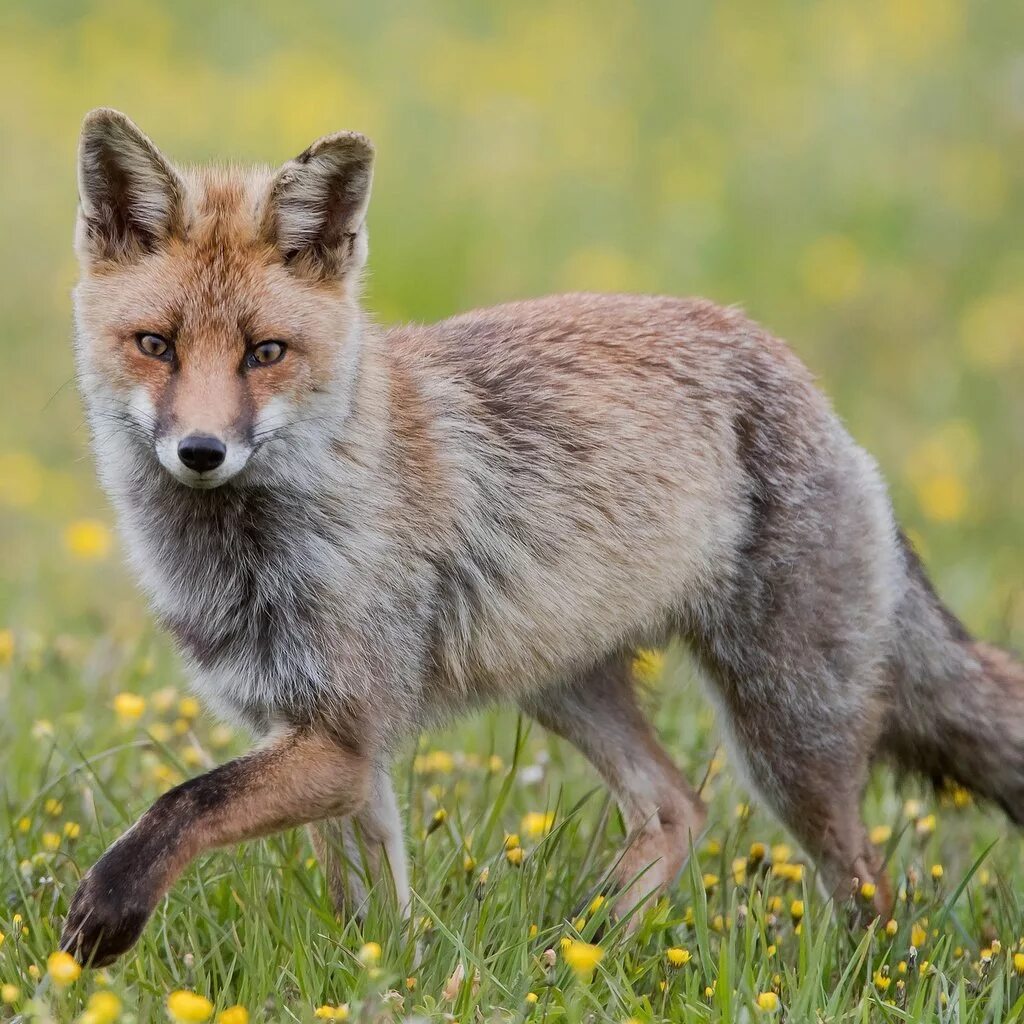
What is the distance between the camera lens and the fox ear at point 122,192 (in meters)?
4.07

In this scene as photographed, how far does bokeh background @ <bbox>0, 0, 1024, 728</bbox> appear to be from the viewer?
9.73 m

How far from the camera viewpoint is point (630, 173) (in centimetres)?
1272

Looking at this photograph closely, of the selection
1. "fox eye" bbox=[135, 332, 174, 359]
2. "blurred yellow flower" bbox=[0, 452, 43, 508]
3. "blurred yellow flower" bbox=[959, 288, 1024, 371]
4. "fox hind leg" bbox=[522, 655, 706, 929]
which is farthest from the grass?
"blurred yellow flower" bbox=[959, 288, 1024, 371]

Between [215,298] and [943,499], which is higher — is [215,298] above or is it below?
above

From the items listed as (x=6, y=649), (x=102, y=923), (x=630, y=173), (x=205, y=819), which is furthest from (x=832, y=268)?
(x=102, y=923)

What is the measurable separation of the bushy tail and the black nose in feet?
8.45

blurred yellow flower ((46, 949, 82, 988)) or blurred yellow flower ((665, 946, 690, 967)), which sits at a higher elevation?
blurred yellow flower ((46, 949, 82, 988))

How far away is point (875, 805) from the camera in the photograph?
5.74 metres

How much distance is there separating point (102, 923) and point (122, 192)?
196 centimetres

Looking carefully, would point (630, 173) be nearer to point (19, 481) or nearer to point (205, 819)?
point (19, 481)

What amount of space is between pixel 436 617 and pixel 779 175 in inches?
340

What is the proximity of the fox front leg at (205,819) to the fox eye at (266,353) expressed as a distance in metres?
1.00

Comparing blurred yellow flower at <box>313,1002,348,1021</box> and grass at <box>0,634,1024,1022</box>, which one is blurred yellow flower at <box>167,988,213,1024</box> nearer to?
grass at <box>0,634,1024,1022</box>

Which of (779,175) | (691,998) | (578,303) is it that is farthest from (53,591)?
(779,175)
